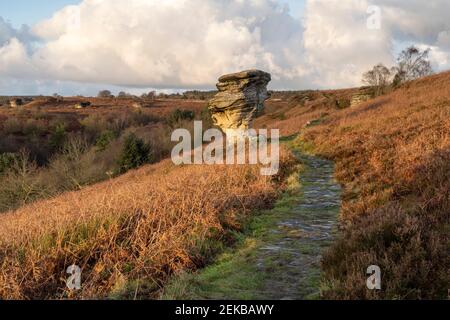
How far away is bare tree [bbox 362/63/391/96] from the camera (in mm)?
47466

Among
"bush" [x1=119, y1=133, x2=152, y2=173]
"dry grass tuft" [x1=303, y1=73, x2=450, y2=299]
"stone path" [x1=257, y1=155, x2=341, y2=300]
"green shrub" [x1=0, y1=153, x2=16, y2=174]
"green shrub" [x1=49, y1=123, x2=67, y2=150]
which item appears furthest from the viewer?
"green shrub" [x1=49, y1=123, x2=67, y2=150]

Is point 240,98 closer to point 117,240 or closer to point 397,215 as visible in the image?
point 117,240

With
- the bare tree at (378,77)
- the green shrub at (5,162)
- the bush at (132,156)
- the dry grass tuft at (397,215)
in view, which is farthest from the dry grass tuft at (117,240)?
the bare tree at (378,77)

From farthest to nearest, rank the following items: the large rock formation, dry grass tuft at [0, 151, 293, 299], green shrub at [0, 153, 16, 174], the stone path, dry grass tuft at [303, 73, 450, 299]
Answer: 1. green shrub at [0, 153, 16, 174]
2. the large rock formation
3. dry grass tuft at [0, 151, 293, 299]
4. the stone path
5. dry grass tuft at [303, 73, 450, 299]

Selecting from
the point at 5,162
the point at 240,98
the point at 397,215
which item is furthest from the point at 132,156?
the point at 397,215

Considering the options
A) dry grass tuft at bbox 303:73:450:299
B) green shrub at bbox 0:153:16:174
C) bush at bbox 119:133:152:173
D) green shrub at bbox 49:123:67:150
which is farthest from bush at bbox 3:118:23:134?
dry grass tuft at bbox 303:73:450:299

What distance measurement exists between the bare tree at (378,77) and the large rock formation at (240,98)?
2572 cm

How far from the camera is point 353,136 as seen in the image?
49.3 feet

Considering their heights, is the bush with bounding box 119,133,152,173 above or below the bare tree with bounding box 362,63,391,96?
below

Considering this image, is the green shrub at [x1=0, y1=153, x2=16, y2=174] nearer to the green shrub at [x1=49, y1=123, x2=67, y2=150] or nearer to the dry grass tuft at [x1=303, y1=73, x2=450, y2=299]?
the green shrub at [x1=49, y1=123, x2=67, y2=150]

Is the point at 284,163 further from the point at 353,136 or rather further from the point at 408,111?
Answer: the point at 408,111

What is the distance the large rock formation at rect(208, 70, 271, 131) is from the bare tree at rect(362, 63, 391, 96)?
2572 centimetres
